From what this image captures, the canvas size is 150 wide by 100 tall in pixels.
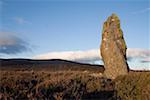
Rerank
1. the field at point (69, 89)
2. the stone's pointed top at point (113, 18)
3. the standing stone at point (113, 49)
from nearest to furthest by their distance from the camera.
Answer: the field at point (69, 89) < the standing stone at point (113, 49) < the stone's pointed top at point (113, 18)

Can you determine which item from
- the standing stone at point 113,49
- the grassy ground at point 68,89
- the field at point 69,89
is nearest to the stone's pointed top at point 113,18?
the standing stone at point 113,49

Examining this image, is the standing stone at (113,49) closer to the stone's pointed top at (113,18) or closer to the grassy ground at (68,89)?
the stone's pointed top at (113,18)

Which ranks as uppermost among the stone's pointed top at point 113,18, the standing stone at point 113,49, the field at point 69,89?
the stone's pointed top at point 113,18

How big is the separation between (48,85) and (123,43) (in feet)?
46.2

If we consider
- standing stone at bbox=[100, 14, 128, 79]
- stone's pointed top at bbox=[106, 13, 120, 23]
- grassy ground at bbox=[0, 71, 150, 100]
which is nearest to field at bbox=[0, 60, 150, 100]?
grassy ground at bbox=[0, 71, 150, 100]

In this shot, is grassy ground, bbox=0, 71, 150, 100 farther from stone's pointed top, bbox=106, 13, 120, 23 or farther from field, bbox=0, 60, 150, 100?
stone's pointed top, bbox=106, 13, 120, 23

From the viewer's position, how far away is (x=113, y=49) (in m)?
26.6

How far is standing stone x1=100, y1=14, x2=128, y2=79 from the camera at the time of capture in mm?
25641

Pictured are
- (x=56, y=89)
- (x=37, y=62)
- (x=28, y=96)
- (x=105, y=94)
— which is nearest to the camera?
(x=28, y=96)

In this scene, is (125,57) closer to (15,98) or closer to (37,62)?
(15,98)

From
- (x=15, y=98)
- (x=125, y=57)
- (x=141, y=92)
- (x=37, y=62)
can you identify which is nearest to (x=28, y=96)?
(x=15, y=98)

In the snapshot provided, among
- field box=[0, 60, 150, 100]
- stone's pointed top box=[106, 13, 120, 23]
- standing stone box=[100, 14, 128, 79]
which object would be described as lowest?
field box=[0, 60, 150, 100]

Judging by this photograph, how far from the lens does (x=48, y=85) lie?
14172 mm

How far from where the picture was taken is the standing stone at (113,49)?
25641 millimetres
